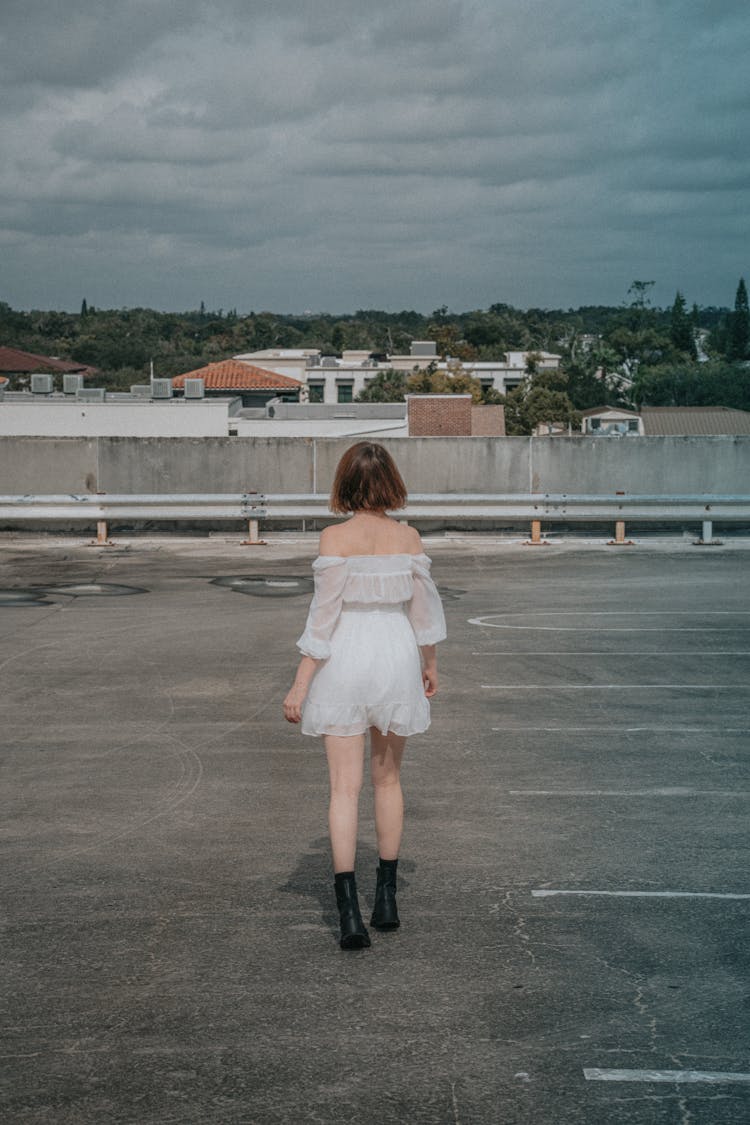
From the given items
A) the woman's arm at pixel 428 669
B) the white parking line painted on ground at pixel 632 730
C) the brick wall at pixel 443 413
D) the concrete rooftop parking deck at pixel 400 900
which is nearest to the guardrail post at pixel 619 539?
the concrete rooftop parking deck at pixel 400 900

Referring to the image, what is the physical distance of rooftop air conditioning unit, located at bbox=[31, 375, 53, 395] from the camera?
6825 centimetres

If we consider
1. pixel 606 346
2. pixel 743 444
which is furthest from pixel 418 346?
pixel 743 444

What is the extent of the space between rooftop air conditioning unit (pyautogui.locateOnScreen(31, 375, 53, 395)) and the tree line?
3780 cm

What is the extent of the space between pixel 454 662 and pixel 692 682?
2194 mm

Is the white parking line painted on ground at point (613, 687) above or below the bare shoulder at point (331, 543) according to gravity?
below

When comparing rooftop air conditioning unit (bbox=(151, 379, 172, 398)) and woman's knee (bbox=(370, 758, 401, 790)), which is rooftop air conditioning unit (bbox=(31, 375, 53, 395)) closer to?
rooftop air conditioning unit (bbox=(151, 379, 172, 398))

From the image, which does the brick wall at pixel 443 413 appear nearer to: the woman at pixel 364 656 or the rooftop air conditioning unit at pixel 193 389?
the woman at pixel 364 656

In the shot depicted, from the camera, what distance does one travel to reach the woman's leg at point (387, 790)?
5.82m

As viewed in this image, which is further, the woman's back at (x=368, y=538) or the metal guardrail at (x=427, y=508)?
the metal guardrail at (x=427, y=508)

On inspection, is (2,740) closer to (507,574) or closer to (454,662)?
(454,662)

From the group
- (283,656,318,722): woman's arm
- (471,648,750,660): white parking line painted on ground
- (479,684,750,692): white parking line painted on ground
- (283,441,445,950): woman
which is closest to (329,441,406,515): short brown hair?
(283,441,445,950): woman

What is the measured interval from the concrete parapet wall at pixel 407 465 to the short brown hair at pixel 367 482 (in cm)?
1900

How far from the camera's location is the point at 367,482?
19.0 feet

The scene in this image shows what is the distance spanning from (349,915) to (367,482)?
1.77 m
